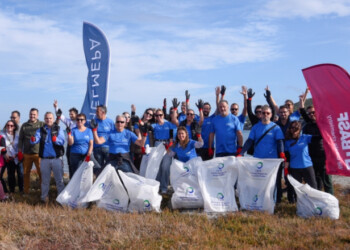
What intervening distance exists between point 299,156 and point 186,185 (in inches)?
81.5

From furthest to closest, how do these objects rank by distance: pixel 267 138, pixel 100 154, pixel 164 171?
pixel 100 154 < pixel 164 171 < pixel 267 138

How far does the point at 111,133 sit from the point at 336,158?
401 centimetres

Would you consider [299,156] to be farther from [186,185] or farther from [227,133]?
[186,185]

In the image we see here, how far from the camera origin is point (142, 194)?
6.38 meters

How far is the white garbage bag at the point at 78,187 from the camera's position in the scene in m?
6.71

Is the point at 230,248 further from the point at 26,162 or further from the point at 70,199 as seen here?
the point at 26,162

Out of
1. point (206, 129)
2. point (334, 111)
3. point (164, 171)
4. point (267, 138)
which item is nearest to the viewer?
point (334, 111)

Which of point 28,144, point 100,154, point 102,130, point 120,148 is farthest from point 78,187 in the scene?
point 28,144

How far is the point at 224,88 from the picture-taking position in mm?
8109

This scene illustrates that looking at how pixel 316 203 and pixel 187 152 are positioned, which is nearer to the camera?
pixel 316 203

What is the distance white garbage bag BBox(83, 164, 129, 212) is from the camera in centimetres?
652

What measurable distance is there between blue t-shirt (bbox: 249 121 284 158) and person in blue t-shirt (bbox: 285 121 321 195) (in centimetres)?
25

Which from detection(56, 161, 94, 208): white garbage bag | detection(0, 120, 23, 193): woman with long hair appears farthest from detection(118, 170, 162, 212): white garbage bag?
detection(0, 120, 23, 193): woman with long hair

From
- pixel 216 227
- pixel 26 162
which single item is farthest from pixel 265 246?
pixel 26 162
